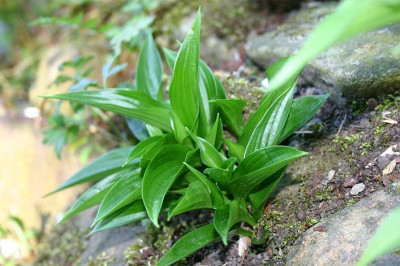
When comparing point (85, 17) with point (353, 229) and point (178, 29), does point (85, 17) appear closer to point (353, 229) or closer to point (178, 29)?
point (178, 29)

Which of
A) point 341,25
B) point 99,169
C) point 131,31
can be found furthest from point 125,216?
point 131,31

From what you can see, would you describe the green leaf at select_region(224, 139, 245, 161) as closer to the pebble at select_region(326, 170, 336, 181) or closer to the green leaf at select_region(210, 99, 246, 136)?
the green leaf at select_region(210, 99, 246, 136)

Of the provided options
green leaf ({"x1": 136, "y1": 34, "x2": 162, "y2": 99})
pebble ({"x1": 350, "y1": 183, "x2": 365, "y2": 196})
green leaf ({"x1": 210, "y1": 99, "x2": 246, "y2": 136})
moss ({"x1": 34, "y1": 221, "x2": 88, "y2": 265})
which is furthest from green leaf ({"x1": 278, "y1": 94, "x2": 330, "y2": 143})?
moss ({"x1": 34, "y1": 221, "x2": 88, "y2": 265})

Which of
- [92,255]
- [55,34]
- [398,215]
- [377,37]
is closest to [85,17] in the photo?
[55,34]

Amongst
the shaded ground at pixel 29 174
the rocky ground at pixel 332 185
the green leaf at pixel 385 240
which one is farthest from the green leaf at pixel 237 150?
the shaded ground at pixel 29 174

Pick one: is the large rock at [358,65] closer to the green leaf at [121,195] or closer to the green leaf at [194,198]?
the green leaf at [194,198]

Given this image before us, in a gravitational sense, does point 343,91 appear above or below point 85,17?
below
